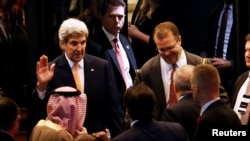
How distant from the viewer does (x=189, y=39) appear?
7371 millimetres

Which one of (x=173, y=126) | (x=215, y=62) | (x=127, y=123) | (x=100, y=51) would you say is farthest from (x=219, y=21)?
(x=173, y=126)

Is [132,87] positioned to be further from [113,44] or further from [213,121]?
[113,44]

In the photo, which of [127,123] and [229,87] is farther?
[229,87]

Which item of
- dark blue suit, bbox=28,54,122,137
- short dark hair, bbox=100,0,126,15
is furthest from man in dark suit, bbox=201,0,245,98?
dark blue suit, bbox=28,54,122,137

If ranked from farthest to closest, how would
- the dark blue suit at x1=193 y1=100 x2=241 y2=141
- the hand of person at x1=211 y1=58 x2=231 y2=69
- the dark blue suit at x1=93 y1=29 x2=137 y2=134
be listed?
the hand of person at x1=211 y1=58 x2=231 y2=69, the dark blue suit at x1=93 y1=29 x2=137 y2=134, the dark blue suit at x1=193 y1=100 x2=241 y2=141

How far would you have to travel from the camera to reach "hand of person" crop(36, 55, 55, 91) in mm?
5602

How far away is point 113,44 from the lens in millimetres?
6566

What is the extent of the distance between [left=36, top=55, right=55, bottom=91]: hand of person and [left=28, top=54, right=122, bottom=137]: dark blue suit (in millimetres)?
130

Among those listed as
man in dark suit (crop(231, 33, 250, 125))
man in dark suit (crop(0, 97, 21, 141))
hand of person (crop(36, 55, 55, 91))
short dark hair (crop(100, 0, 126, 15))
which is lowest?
man in dark suit (crop(231, 33, 250, 125))

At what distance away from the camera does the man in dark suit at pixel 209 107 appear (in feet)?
16.0

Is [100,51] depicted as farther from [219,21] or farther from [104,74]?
[219,21]

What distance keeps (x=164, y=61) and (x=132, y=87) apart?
1.24m

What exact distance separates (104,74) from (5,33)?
1.52 metres

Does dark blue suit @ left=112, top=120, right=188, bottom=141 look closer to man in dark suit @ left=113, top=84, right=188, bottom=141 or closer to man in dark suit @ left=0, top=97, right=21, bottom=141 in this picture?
man in dark suit @ left=113, top=84, right=188, bottom=141
